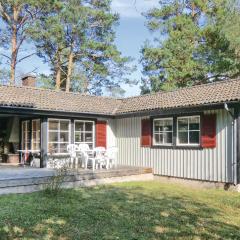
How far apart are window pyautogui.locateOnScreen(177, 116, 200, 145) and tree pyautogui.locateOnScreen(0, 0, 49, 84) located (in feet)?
53.0

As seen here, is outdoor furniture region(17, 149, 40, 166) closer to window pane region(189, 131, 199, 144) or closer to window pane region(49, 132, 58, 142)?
window pane region(49, 132, 58, 142)

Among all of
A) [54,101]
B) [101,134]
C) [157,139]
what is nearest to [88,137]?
[101,134]

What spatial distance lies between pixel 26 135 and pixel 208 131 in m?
8.21

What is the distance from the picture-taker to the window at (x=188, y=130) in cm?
1238

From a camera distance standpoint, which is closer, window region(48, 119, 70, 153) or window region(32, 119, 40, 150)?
window region(48, 119, 70, 153)

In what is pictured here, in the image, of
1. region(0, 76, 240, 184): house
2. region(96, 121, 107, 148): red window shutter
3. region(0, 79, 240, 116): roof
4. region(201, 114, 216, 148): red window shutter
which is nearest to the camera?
region(0, 76, 240, 184): house

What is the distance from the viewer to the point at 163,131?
13719 millimetres

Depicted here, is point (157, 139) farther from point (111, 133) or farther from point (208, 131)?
point (111, 133)

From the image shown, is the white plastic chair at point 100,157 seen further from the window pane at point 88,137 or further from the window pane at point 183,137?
the window pane at point 183,137

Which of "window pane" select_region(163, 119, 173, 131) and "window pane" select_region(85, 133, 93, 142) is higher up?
"window pane" select_region(163, 119, 173, 131)

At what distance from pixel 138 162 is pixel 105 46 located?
44.7 ft

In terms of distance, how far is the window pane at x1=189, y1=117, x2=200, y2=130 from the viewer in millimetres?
12336

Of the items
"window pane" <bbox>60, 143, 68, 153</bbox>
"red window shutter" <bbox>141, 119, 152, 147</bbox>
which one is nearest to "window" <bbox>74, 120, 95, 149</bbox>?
"window pane" <bbox>60, 143, 68, 153</bbox>

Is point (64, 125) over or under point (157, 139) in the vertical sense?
over
